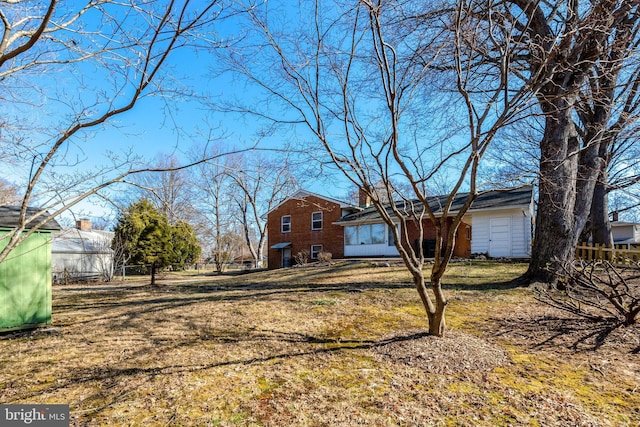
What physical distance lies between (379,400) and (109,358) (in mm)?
2962

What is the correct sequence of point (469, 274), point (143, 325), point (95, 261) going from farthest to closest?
point (95, 261), point (469, 274), point (143, 325)

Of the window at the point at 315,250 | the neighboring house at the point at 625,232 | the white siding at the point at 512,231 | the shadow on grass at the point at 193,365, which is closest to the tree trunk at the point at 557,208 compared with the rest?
the shadow on grass at the point at 193,365

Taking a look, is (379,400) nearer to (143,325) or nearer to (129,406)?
(129,406)

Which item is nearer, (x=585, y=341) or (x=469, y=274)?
(x=585, y=341)

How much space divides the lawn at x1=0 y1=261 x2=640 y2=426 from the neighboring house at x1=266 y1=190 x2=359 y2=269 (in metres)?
15.9

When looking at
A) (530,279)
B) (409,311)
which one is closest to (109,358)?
(409,311)

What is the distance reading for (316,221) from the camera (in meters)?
22.9

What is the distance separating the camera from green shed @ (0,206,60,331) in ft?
16.3

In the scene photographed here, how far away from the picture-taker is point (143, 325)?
5.21m

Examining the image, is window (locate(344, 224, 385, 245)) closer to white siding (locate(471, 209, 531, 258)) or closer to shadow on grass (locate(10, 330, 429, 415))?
white siding (locate(471, 209, 531, 258))

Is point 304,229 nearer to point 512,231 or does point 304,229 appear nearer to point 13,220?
point 512,231

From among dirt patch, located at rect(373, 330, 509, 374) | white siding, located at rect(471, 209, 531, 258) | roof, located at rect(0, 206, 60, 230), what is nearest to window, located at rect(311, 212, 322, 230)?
white siding, located at rect(471, 209, 531, 258)

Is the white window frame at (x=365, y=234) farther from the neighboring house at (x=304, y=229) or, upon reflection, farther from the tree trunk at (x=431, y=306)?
the tree trunk at (x=431, y=306)

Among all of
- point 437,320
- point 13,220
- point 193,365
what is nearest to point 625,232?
point 437,320
